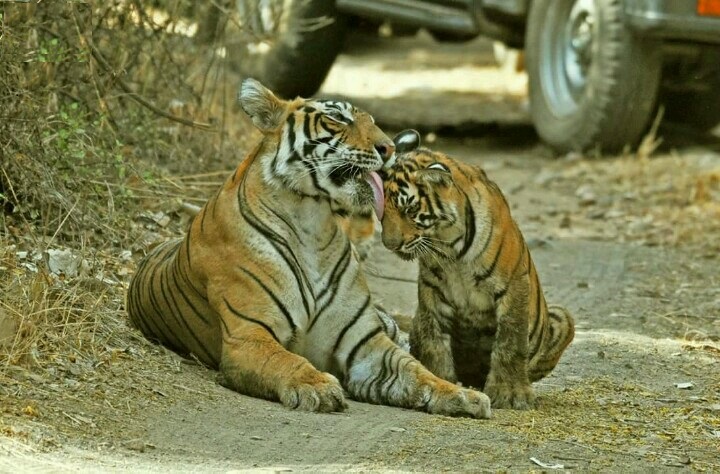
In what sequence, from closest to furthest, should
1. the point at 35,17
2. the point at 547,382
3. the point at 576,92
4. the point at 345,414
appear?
the point at 345,414 → the point at 547,382 → the point at 35,17 → the point at 576,92

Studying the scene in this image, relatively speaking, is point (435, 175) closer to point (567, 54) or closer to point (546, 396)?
point (546, 396)

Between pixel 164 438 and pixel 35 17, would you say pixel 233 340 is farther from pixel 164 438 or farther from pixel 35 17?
pixel 35 17

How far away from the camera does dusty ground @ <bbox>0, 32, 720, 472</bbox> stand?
4570 millimetres

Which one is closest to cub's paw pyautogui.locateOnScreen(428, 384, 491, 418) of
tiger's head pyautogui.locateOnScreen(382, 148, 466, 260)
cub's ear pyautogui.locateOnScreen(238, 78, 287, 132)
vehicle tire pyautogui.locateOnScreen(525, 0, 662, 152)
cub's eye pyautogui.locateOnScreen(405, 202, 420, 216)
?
tiger's head pyautogui.locateOnScreen(382, 148, 466, 260)

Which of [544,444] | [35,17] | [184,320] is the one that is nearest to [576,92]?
[35,17]

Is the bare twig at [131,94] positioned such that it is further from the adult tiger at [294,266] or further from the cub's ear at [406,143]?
the cub's ear at [406,143]

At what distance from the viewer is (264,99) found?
18.8 feet

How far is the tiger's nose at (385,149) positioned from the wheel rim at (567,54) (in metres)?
5.73

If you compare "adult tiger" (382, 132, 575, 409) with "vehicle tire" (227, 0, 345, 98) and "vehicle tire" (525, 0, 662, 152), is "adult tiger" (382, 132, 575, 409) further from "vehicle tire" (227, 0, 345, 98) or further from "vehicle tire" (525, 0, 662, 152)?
"vehicle tire" (227, 0, 345, 98)

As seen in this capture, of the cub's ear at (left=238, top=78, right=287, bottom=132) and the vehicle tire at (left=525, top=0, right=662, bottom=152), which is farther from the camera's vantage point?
the vehicle tire at (left=525, top=0, right=662, bottom=152)

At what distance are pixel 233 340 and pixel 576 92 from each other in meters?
6.69

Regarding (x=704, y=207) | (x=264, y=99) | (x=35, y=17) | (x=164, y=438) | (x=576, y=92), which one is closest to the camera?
(x=164, y=438)

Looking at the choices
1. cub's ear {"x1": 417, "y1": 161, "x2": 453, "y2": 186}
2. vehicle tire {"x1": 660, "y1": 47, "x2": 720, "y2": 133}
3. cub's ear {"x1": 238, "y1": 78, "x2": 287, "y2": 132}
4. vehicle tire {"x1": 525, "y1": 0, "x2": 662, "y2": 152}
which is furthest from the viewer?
vehicle tire {"x1": 660, "y1": 47, "x2": 720, "y2": 133}

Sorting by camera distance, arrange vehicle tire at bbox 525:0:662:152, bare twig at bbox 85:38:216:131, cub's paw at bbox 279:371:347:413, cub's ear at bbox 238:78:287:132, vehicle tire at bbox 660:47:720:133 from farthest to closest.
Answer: vehicle tire at bbox 660:47:720:133, vehicle tire at bbox 525:0:662:152, bare twig at bbox 85:38:216:131, cub's ear at bbox 238:78:287:132, cub's paw at bbox 279:371:347:413
